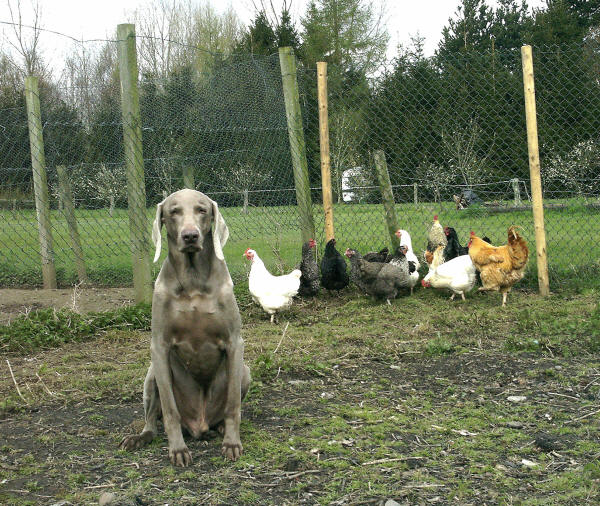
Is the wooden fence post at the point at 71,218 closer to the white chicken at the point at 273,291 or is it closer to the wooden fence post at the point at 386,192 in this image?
the white chicken at the point at 273,291

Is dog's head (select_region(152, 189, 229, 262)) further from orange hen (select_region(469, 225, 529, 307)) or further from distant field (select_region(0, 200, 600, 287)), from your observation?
distant field (select_region(0, 200, 600, 287))

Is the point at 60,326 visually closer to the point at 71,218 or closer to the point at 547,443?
the point at 71,218

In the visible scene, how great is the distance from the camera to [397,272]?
7273 mm

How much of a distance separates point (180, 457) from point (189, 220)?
1.17m

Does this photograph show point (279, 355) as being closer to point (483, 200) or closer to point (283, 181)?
point (283, 181)

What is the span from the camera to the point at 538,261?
7.32m

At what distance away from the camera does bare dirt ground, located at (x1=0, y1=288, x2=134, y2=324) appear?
702cm

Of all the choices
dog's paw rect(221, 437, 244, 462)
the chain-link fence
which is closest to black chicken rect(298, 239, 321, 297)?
the chain-link fence

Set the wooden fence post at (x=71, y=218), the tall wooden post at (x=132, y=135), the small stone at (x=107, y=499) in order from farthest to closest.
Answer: the wooden fence post at (x=71, y=218) → the tall wooden post at (x=132, y=135) → the small stone at (x=107, y=499)

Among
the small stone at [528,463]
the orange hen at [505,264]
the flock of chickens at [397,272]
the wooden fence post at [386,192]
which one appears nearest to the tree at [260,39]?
the wooden fence post at [386,192]

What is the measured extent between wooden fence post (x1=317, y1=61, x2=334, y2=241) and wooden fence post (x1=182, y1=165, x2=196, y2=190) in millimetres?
1648

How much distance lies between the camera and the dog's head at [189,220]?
10.4 feet

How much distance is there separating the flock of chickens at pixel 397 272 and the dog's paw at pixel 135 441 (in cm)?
327

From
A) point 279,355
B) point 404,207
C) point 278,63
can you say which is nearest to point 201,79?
point 278,63
